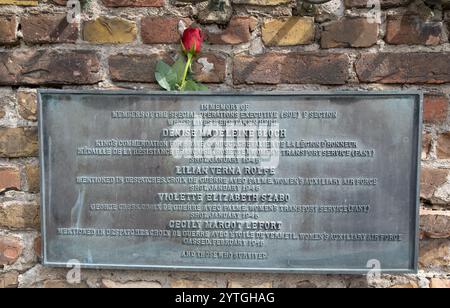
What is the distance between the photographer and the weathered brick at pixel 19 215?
5.21 feet

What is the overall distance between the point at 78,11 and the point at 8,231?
84 centimetres

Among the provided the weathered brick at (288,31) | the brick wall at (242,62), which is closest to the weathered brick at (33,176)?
the brick wall at (242,62)

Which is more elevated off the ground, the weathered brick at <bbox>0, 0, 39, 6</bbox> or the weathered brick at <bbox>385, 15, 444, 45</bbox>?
the weathered brick at <bbox>0, 0, 39, 6</bbox>

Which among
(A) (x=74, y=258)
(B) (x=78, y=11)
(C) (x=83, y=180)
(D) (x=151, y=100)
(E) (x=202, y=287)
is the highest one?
(B) (x=78, y=11)

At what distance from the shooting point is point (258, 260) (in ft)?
5.00

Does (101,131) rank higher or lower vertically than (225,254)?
higher

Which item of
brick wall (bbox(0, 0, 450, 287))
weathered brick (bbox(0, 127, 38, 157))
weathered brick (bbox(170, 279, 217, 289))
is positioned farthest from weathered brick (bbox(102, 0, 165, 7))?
weathered brick (bbox(170, 279, 217, 289))

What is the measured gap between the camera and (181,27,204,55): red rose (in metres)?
1.48

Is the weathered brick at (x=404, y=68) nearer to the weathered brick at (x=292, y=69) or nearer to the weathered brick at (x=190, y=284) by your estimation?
the weathered brick at (x=292, y=69)

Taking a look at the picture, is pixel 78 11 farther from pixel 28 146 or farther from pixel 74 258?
pixel 74 258

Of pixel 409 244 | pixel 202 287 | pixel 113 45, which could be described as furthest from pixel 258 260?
pixel 113 45

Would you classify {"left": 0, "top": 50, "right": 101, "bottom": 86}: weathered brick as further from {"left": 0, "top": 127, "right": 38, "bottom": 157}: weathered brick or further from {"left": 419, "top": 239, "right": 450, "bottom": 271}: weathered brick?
{"left": 419, "top": 239, "right": 450, "bottom": 271}: weathered brick

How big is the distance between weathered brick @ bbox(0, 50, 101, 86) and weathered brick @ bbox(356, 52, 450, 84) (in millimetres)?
940

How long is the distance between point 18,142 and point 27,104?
0.14m
